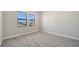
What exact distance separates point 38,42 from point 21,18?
550 millimetres

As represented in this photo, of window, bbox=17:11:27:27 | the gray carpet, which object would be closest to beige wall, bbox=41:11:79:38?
the gray carpet

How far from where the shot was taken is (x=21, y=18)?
1.86m

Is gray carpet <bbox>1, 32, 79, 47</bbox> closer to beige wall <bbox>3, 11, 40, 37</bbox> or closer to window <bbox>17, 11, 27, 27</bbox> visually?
beige wall <bbox>3, 11, 40, 37</bbox>

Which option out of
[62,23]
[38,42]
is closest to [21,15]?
[38,42]

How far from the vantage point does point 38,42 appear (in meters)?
1.84

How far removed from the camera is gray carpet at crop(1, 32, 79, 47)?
1.82 meters

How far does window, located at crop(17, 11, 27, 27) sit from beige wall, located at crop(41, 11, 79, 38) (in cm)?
34

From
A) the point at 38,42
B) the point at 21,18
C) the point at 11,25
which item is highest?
the point at 21,18

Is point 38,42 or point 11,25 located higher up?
point 11,25

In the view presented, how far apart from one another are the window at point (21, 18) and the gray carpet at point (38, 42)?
0.25 meters

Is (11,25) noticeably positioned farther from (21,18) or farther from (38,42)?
(38,42)
